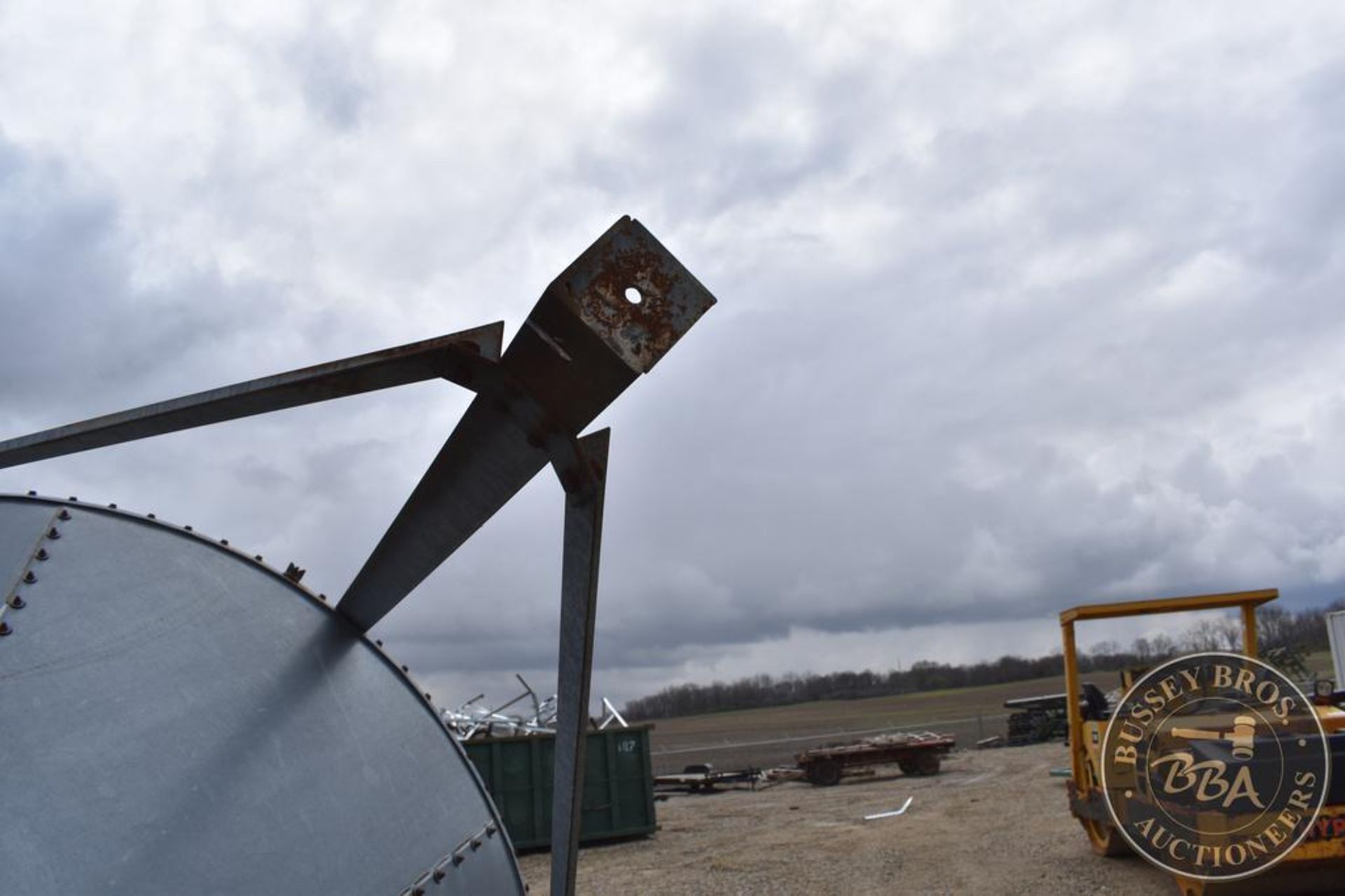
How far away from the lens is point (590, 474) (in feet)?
6.77

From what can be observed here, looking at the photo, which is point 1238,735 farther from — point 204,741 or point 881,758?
point 881,758

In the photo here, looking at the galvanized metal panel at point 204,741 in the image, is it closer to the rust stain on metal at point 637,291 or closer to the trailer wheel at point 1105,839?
the rust stain on metal at point 637,291

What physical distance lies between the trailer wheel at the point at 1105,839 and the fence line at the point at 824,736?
95.4 feet

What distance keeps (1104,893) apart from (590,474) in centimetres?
867

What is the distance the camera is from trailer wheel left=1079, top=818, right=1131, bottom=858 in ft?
32.6

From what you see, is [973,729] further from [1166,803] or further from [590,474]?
[590,474]

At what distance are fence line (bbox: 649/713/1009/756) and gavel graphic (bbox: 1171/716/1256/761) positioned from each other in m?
31.8

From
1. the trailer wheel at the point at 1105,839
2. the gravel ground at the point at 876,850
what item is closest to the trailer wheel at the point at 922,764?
the gravel ground at the point at 876,850

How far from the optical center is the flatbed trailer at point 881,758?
2259 cm

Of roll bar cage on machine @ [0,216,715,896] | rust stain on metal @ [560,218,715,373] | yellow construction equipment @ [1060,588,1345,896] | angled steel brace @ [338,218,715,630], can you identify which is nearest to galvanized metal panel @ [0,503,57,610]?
roll bar cage on machine @ [0,216,715,896]

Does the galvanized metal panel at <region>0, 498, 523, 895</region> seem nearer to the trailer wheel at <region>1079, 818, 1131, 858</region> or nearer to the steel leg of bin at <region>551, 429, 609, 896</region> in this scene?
the steel leg of bin at <region>551, 429, 609, 896</region>

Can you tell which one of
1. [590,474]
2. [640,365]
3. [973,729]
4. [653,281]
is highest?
[653,281]

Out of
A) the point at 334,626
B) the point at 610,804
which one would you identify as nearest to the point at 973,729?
the point at 610,804

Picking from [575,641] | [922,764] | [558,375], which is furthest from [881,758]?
[558,375]
